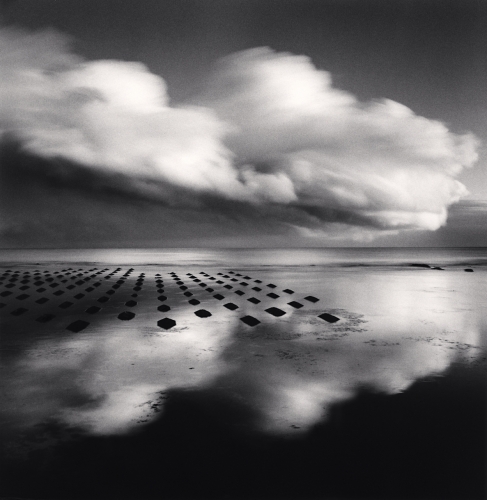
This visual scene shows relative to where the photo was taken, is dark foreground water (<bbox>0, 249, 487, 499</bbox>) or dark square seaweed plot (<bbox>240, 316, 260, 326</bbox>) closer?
dark foreground water (<bbox>0, 249, 487, 499</bbox>)

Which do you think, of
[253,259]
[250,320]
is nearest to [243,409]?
[250,320]

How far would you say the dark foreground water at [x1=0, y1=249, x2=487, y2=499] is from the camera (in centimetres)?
431

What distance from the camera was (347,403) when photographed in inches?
249

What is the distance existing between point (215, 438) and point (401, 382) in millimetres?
3485

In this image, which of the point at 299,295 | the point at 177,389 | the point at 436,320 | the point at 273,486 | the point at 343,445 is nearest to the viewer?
the point at 273,486

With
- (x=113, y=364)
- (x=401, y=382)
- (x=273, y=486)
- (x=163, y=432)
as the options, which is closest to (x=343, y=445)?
(x=273, y=486)

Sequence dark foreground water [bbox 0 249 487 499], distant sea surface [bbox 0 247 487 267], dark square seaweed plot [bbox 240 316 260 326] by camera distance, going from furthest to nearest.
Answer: distant sea surface [bbox 0 247 487 267], dark square seaweed plot [bbox 240 316 260 326], dark foreground water [bbox 0 249 487 499]

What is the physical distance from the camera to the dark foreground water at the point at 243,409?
431 centimetres

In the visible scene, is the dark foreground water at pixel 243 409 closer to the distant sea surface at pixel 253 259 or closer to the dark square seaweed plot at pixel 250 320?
the dark square seaweed plot at pixel 250 320

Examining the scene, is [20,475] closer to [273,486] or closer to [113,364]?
[273,486]

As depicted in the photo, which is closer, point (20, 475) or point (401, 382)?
point (20, 475)

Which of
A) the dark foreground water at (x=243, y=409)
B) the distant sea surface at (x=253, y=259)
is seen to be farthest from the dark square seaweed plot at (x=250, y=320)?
the distant sea surface at (x=253, y=259)

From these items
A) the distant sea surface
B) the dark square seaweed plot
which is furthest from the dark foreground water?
the distant sea surface

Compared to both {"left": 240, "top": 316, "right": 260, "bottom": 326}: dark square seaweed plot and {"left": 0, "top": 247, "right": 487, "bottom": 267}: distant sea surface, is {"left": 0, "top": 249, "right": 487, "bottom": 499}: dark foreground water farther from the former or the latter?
{"left": 0, "top": 247, "right": 487, "bottom": 267}: distant sea surface
